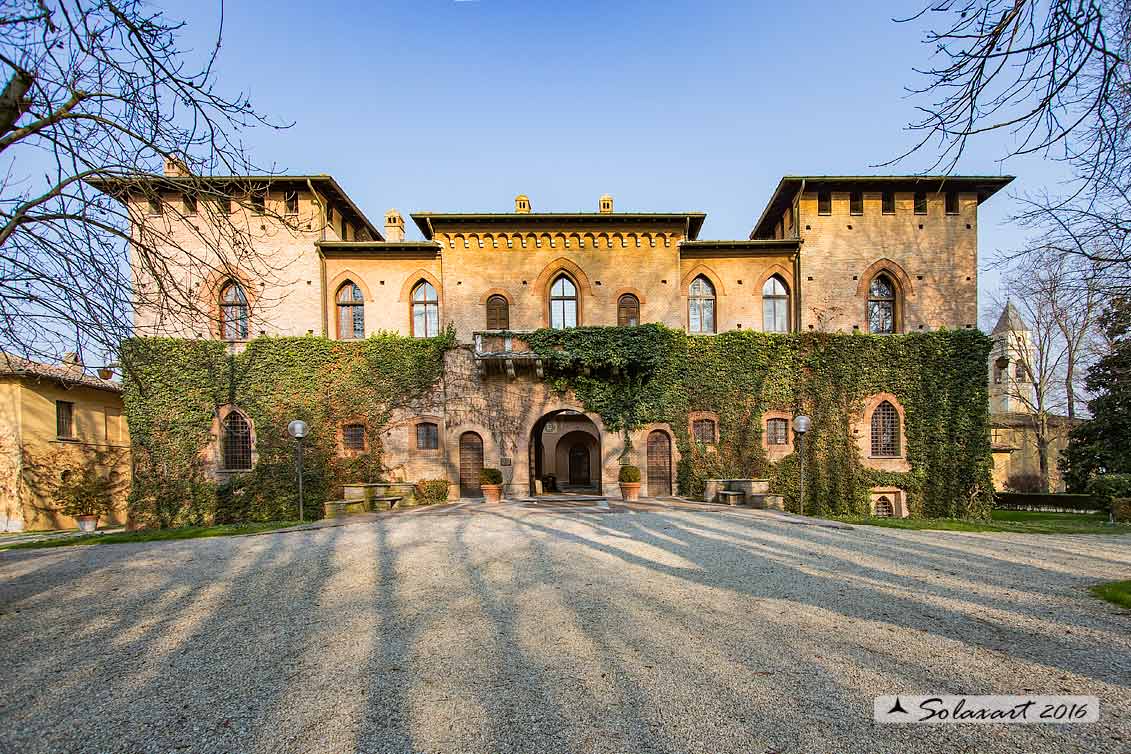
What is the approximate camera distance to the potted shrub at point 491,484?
17.1 metres

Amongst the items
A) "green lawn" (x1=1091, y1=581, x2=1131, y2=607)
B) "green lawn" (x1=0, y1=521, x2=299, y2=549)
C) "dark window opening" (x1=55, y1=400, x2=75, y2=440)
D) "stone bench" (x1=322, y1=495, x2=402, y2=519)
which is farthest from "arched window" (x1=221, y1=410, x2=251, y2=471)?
"green lawn" (x1=1091, y1=581, x2=1131, y2=607)

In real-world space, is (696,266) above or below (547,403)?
above

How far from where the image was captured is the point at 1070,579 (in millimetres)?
7320

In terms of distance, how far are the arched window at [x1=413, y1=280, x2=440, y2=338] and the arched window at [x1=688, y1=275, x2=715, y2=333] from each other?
34.4ft

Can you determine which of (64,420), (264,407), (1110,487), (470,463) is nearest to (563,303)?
(470,463)

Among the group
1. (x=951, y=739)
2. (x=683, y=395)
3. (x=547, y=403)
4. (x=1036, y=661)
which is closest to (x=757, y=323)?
(x=683, y=395)

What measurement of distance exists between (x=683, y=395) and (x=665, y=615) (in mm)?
13906

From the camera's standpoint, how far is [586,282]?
20094 mm

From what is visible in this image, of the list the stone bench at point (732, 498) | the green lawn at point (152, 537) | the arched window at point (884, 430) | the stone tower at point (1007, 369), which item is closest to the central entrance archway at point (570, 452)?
the stone bench at point (732, 498)

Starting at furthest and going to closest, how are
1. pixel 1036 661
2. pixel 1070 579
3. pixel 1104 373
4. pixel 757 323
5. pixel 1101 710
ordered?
pixel 1104 373
pixel 757 323
pixel 1070 579
pixel 1036 661
pixel 1101 710

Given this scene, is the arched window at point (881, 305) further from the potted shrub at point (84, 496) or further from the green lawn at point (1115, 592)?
the potted shrub at point (84, 496)

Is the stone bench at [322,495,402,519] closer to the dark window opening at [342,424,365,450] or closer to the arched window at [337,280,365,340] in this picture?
the dark window opening at [342,424,365,450]

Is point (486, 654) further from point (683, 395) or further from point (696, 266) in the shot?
point (696, 266)

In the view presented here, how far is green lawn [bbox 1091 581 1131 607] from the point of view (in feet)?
20.1
